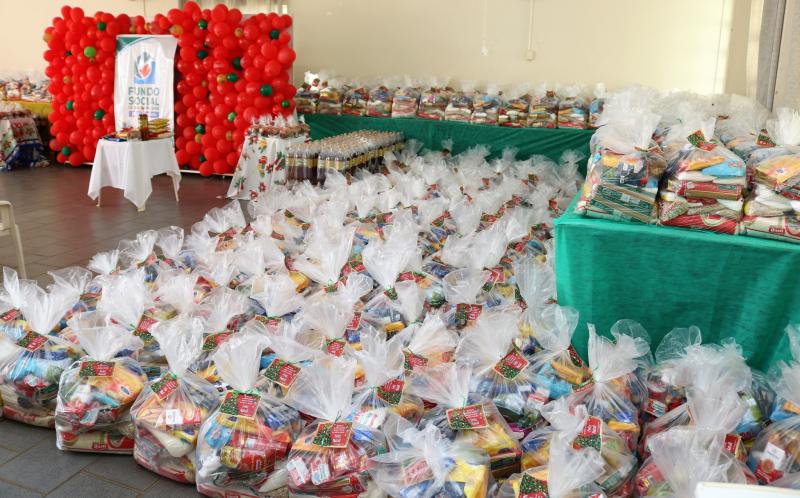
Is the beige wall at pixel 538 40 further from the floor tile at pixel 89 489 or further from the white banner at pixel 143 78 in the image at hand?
the floor tile at pixel 89 489

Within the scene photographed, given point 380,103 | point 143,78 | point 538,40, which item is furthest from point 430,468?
point 143,78

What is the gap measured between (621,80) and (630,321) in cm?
518

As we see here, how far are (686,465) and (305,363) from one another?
3.75 feet

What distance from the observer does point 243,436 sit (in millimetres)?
1716

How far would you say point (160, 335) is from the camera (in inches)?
76.9

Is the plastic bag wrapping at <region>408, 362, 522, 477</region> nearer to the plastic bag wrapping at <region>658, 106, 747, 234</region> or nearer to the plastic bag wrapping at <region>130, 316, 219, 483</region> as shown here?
the plastic bag wrapping at <region>130, 316, 219, 483</region>

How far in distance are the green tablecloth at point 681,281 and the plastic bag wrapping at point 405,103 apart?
4350mm

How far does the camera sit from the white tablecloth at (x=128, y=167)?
555cm

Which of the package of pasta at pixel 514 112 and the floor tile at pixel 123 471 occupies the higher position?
the package of pasta at pixel 514 112

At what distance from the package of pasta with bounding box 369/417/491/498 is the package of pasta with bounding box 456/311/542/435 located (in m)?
0.27

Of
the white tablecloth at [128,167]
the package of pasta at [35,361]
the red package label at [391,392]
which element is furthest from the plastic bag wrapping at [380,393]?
the white tablecloth at [128,167]

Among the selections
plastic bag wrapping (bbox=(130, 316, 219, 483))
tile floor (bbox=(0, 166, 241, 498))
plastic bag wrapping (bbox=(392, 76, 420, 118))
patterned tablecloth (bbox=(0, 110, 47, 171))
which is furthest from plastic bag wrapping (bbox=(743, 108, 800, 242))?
patterned tablecloth (bbox=(0, 110, 47, 171))

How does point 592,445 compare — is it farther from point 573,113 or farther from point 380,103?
point 380,103

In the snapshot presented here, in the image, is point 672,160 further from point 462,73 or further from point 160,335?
point 462,73
